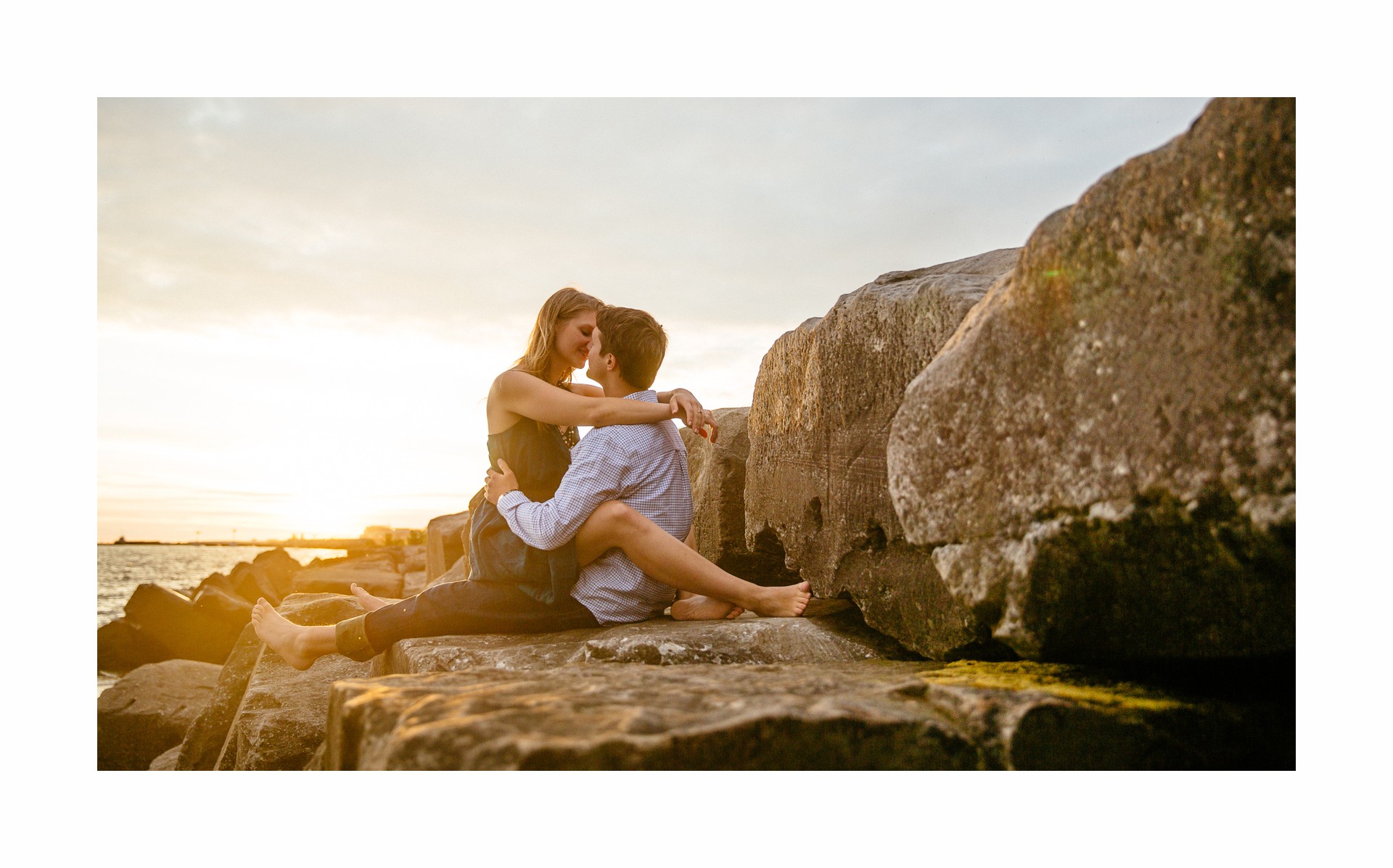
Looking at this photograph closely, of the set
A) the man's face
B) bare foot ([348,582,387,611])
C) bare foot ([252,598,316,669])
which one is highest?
the man's face

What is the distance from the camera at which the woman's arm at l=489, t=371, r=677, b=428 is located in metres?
3.50

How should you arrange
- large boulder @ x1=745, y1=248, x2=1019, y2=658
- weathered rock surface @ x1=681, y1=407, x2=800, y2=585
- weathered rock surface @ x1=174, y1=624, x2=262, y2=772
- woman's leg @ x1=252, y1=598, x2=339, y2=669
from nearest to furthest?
1. large boulder @ x1=745, y1=248, x2=1019, y2=658
2. woman's leg @ x1=252, y1=598, x2=339, y2=669
3. weathered rock surface @ x1=681, y1=407, x2=800, y2=585
4. weathered rock surface @ x1=174, y1=624, x2=262, y2=772

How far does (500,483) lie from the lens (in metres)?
3.75

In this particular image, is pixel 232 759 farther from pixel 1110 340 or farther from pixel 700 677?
pixel 1110 340

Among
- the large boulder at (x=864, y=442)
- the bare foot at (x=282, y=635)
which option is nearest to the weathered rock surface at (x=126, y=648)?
the bare foot at (x=282, y=635)

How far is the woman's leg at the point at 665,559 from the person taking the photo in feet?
10.9

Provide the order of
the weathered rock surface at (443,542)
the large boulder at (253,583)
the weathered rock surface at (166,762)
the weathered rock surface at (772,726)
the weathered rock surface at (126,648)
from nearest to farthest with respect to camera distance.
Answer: the weathered rock surface at (772,726)
the weathered rock surface at (166,762)
the weathered rock surface at (443,542)
the weathered rock surface at (126,648)
the large boulder at (253,583)

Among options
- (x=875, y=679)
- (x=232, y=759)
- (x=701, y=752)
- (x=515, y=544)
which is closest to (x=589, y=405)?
(x=515, y=544)

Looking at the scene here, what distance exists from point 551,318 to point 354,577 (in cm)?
1360

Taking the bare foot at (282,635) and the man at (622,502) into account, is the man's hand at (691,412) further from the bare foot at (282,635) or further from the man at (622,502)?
the bare foot at (282,635)

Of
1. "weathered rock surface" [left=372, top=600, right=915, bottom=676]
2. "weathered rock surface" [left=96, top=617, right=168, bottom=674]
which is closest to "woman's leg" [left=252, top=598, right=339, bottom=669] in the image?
"weathered rock surface" [left=372, top=600, right=915, bottom=676]

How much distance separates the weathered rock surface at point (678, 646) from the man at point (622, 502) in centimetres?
18

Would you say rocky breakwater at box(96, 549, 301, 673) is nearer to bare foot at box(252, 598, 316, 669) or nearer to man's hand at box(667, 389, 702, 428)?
bare foot at box(252, 598, 316, 669)

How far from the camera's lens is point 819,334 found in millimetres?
3373
